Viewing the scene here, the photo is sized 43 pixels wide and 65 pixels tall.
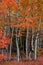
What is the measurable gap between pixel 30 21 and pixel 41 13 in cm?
135

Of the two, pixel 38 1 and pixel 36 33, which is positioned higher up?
pixel 38 1

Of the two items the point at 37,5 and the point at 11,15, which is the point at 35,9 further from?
the point at 11,15

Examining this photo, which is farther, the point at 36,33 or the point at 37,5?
the point at 36,33

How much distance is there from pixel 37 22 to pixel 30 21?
1854 millimetres

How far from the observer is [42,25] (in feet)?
83.7

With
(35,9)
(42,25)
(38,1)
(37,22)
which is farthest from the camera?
(42,25)

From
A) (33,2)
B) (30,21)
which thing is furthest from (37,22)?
(33,2)

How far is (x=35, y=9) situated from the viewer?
21.2 metres

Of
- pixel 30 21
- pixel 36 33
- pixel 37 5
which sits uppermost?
pixel 37 5

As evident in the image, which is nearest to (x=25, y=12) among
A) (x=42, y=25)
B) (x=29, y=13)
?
(x=29, y=13)

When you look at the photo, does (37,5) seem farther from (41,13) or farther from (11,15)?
(11,15)

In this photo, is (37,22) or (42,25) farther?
(42,25)

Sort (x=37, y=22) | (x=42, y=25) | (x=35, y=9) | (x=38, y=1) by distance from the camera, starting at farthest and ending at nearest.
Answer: (x=42, y=25) < (x=37, y=22) < (x=35, y=9) < (x=38, y=1)

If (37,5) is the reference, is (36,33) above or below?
below
